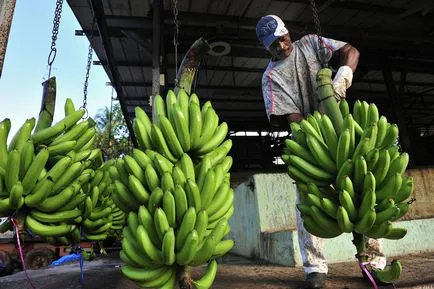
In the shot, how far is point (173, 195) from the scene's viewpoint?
1.32m

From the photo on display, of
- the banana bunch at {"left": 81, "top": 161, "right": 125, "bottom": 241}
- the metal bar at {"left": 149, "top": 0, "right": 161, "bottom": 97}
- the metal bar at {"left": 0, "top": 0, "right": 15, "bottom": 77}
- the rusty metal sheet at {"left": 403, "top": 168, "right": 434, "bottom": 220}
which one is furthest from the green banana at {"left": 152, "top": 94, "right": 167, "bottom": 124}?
the rusty metal sheet at {"left": 403, "top": 168, "right": 434, "bottom": 220}

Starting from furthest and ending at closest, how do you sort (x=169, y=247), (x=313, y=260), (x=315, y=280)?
1. (x=313, y=260)
2. (x=315, y=280)
3. (x=169, y=247)

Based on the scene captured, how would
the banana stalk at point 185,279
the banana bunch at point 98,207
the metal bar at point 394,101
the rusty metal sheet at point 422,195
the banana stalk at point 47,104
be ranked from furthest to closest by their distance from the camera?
the metal bar at point 394,101, the rusty metal sheet at point 422,195, the banana bunch at point 98,207, the banana stalk at point 47,104, the banana stalk at point 185,279

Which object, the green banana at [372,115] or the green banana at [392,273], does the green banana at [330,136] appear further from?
the green banana at [392,273]

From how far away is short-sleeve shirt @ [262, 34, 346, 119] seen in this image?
9.55 feet

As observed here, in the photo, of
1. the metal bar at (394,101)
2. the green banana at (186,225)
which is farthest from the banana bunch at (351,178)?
the metal bar at (394,101)

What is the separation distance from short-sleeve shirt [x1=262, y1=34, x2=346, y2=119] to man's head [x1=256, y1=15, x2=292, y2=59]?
0.10 meters

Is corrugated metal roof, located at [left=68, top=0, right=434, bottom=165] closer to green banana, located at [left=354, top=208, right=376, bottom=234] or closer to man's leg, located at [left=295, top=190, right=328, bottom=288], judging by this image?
man's leg, located at [left=295, top=190, right=328, bottom=288]

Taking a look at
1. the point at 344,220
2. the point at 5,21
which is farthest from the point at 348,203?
the point at 5,21

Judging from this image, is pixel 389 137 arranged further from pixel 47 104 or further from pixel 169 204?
pixel 47 104

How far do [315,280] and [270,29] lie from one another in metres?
1.89

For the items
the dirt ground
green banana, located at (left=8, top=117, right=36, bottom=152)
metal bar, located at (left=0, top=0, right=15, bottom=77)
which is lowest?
the dirt ground

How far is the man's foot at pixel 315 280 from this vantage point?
2.43 m

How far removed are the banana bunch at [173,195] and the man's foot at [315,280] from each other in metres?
1.30
